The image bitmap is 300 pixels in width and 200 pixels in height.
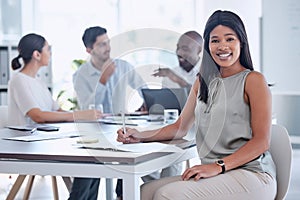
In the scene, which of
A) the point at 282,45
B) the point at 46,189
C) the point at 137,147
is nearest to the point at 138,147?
the point at 137,147

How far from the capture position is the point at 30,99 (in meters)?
2.99

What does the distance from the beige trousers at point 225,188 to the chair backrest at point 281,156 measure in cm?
12

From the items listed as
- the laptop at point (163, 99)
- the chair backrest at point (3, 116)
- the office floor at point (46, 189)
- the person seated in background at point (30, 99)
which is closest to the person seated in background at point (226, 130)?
the laptop at point (163, 99)

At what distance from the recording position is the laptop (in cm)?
295

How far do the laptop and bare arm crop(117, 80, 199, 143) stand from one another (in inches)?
29.3

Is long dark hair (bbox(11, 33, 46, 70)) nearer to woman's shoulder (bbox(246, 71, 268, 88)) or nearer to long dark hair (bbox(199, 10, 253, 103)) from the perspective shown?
long dark hair (bbox(199, 10, 253, 103))

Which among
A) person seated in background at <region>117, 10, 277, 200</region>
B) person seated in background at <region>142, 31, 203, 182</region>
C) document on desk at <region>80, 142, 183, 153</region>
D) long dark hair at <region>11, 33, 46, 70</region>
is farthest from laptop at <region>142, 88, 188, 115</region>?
document on desk at <region>80, 142, 183, 153</region>

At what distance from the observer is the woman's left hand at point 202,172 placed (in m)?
1.73

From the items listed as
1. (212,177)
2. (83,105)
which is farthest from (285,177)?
(83,105)

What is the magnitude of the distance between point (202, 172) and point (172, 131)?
40cm

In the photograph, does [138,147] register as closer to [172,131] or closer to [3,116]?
[172,131]

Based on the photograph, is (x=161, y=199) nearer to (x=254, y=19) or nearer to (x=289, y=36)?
(x=289, y=36)

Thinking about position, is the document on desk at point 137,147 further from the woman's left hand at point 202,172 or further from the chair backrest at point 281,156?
the chair backrest at point 281,156

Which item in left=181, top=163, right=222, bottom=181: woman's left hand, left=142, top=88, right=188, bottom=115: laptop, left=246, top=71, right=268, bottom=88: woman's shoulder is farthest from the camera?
left=142, top=88, right=188, bottom=115: laptop
